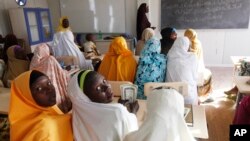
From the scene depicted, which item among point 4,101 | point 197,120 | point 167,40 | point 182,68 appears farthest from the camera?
point 167,40

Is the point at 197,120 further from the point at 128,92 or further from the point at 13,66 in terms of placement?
the point at 13,66

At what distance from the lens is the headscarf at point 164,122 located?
916mm

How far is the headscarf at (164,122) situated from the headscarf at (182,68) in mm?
1346

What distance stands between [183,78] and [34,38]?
4.71m

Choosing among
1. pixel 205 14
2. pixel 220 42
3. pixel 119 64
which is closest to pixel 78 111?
pixel 119 64

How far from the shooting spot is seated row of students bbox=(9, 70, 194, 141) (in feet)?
3.53

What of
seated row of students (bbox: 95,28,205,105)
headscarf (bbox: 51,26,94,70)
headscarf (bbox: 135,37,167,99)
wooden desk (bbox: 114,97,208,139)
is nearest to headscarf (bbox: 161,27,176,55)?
seated row of students (bbox: 95,28,205,105)

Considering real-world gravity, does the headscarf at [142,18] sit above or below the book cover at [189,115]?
above

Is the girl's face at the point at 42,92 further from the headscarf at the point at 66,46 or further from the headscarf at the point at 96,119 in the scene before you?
the headscarf at the point at 66,46

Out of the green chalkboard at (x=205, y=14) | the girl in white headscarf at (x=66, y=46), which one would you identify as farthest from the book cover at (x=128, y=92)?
the green chalkboard at (x=205, y=14)

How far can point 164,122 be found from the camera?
3.03 feet

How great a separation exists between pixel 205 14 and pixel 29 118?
506 cm

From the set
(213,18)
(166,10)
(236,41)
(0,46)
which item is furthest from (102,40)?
→ (236,41)

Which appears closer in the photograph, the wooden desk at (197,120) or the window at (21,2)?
the wooden desk at (197,120)
